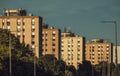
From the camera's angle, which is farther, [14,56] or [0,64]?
[14,56]

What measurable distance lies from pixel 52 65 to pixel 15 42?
106ft

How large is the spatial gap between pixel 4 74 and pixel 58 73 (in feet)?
201

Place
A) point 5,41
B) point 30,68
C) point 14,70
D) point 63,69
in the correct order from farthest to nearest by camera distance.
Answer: point 63,69
point 5,41
point 30,68
point 14,70

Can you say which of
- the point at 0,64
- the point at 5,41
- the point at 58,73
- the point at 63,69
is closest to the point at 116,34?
the point at 0,64

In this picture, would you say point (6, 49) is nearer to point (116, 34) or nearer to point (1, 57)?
point (1, 57)

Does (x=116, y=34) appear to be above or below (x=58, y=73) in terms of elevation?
above

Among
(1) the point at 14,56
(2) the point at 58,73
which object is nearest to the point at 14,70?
(1) the point at 14,56

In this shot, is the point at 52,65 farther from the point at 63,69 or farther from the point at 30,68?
the point at 30,68

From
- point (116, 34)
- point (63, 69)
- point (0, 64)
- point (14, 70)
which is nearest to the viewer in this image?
point (116, 34)

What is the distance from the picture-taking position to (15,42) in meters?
146

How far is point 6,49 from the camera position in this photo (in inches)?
4860

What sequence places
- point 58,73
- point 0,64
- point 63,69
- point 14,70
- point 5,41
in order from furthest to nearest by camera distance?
point 63,69 → point 58,73 → point 5,41 → point 14,70 → point 0,64

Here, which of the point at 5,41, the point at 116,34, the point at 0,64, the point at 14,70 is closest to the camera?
the point at 116,34

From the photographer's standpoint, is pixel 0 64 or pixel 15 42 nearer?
pixel 0 64
